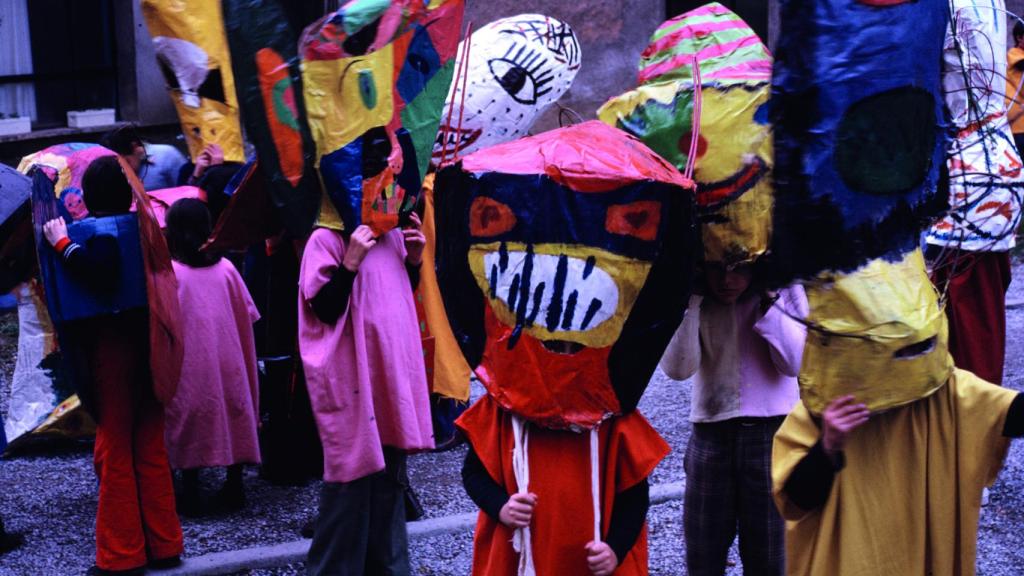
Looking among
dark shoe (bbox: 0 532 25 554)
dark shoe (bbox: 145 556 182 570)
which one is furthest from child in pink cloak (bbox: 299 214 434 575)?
dark shoe (bbox: 0 532 25 554)

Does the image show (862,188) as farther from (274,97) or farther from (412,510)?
(412,510)

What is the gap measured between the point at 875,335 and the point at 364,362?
6.40 feet

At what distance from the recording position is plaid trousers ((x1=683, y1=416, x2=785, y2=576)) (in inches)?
155

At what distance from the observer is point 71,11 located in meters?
10.5

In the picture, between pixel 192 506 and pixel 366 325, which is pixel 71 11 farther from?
pixel 366 325

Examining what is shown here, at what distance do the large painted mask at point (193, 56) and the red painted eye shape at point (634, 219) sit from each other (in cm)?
283

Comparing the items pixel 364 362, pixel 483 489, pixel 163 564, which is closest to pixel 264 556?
pixel 163 564

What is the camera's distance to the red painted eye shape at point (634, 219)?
3.02 metres

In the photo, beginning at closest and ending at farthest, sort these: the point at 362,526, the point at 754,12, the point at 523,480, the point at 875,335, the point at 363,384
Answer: the point at 875,335, the point at 523,480, the point at 363,384, the point at 362,526, the point at 754,12

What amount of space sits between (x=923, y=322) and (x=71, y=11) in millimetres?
9246

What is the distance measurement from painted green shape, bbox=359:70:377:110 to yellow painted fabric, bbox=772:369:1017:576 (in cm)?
173

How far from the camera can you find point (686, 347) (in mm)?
3854

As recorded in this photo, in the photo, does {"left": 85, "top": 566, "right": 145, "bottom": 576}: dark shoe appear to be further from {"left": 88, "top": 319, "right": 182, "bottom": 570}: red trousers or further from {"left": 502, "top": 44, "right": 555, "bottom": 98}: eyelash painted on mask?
{"left": 502, "top": 44, "right": 555, "bottom": 98}: eyelash painted on mask

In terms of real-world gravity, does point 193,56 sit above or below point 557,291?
above
